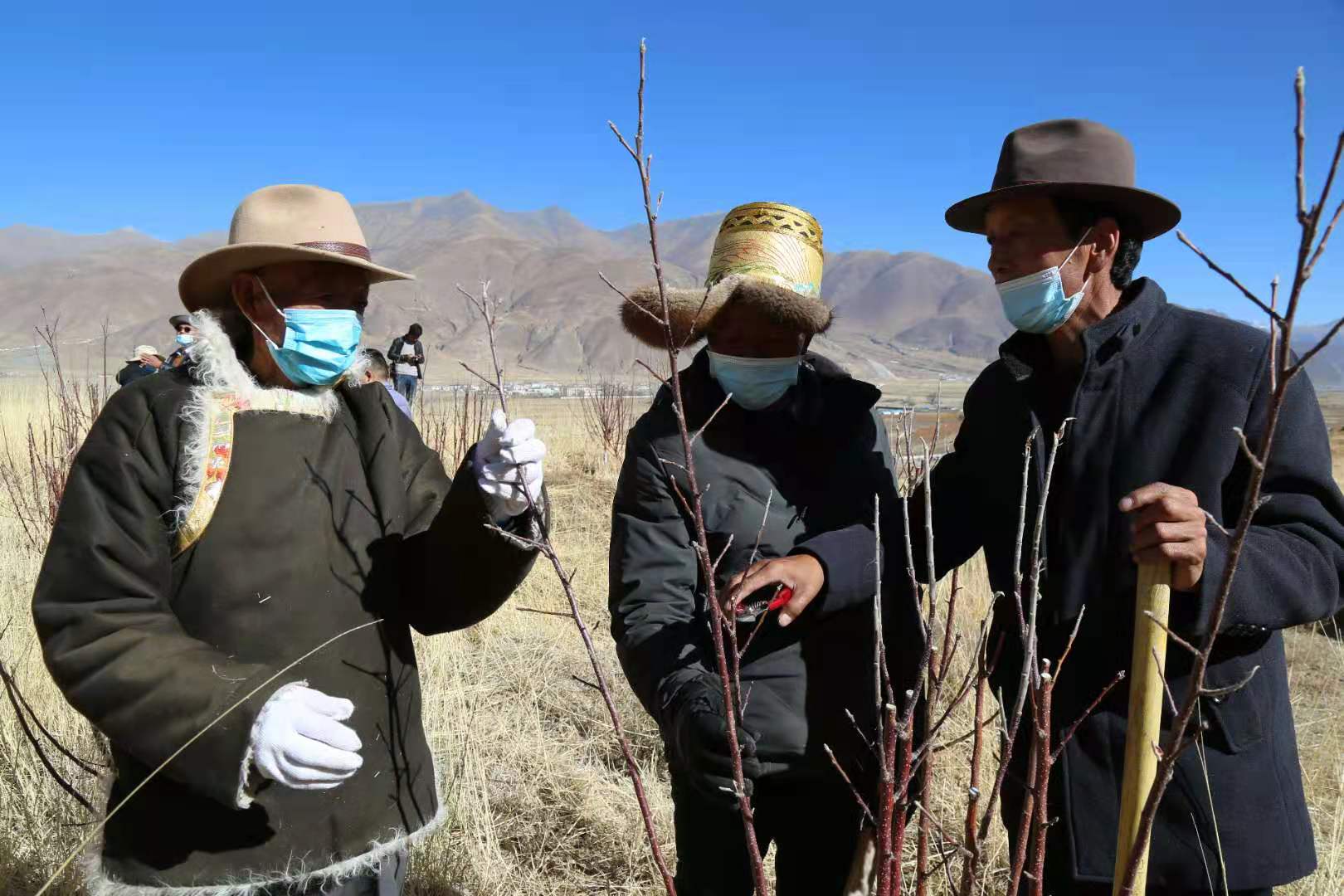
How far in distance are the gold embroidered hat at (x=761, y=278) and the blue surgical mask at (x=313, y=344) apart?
2.24 ft

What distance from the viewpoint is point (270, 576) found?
5.41 feet

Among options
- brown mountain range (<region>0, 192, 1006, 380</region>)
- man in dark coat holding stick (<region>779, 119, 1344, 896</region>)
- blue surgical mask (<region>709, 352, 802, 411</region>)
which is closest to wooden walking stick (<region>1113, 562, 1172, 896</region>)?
man in dark coat holding stick (<region>779, 119, 1344, 896</region>)

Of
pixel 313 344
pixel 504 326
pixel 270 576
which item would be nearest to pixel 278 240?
pixel 313 344

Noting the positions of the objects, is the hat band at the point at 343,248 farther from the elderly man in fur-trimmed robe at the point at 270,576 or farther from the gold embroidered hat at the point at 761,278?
the gold embroidered hat at the point at 761,278

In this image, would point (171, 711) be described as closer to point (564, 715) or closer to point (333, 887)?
point (333, 887)

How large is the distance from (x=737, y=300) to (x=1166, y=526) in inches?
46.8

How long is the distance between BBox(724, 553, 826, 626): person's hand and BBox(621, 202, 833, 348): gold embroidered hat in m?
0.65

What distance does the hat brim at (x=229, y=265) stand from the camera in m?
1.76

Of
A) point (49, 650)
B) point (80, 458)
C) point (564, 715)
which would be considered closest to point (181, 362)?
point (80, 458)

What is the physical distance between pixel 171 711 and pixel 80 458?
47cm

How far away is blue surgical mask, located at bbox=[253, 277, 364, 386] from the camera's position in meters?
1.79

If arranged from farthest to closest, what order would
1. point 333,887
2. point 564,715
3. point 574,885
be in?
point 564,715 < point 574,885 < point 333,887

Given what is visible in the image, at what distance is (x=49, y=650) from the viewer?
145cm

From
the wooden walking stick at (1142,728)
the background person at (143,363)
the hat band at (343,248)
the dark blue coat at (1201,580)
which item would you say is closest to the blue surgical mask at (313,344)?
the hat band at (343,248)
